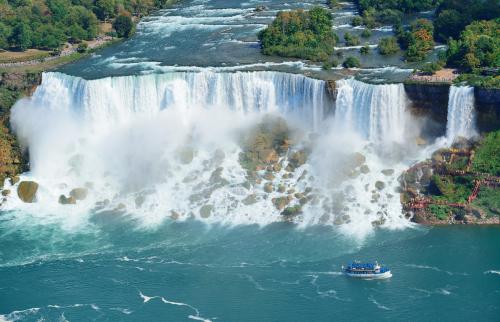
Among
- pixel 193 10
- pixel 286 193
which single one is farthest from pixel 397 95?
pixel 193 10

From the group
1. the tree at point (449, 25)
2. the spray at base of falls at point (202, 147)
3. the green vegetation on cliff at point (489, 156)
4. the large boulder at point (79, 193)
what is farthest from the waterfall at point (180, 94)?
the tree at point (449, 25)

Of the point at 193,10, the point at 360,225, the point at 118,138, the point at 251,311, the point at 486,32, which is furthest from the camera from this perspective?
the point at 193,10

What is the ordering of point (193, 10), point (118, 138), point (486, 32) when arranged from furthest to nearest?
point (193, 10) < point (486, 32) < point (118, 138)

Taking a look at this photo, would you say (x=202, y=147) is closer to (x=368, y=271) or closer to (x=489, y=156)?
(x=368, y=271)

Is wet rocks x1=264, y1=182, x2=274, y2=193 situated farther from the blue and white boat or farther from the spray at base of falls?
the blue and white boat

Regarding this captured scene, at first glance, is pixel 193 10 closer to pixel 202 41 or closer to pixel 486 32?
pixel 202 41

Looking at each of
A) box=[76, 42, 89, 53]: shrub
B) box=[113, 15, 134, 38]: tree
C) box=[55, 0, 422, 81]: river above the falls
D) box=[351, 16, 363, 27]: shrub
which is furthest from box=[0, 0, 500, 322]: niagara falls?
box=[113, 15, 134, 38]: tree

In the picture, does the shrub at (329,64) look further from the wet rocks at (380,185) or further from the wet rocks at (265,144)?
the wet rocks at (380,185)
